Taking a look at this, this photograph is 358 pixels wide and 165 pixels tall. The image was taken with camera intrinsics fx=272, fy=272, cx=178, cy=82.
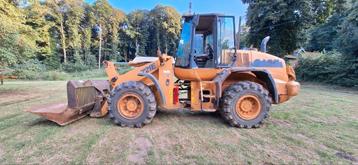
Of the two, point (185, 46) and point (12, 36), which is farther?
point (12, 36)

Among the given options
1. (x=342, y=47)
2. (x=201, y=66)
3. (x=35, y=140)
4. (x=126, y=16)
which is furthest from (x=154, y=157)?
(x=126, y=16)

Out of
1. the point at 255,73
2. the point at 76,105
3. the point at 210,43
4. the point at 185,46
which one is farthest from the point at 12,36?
the point at 255,73

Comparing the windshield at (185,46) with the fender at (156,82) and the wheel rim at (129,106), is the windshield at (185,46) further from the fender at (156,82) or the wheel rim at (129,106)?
the wheel rim at (129,106)

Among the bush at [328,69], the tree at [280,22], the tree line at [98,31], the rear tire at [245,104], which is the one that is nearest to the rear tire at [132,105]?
the rear tire at [245,104]

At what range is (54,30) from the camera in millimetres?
29781

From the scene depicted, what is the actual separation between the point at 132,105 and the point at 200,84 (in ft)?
Result: 4.33

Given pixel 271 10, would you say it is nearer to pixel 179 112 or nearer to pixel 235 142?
pixel 179 112

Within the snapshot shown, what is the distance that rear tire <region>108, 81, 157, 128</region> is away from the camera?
4.85 meters

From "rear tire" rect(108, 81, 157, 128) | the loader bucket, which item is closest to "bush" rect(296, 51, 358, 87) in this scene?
"rear tire" rect(108, 81, 157, 128)

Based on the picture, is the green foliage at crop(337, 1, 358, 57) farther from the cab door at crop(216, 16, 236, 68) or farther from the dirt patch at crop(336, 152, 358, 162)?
the dirt patch at crop(336, 152, 358, 162)

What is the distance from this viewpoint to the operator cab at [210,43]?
510 centimetres

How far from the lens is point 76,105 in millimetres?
4887

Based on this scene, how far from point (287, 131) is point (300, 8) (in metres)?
12.1

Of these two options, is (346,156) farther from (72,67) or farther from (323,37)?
(72,67)
